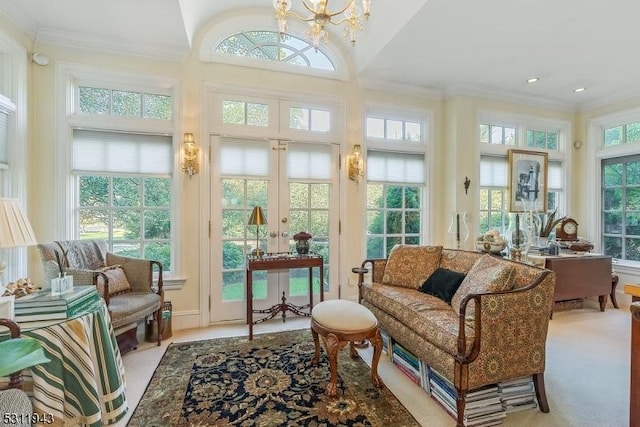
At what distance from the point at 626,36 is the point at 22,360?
5012 millimetres

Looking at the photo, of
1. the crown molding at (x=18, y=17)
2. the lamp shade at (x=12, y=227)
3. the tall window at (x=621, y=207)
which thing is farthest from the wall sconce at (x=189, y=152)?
the tall window at (x=621, y=207)

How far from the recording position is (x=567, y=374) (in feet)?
8.13

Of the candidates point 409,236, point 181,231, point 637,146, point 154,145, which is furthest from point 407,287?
point 637,146

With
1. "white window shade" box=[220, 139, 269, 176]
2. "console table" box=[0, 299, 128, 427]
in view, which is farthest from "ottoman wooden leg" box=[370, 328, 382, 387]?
"white window shade" box=[220, 139, 269, 176]

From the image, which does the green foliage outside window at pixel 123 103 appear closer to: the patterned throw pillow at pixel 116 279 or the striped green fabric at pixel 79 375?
the patterned throw pillow at pixel 116 279

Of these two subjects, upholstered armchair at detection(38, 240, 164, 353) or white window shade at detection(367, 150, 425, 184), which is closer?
upholstered armchair at detection(38, 240, 164, 353)

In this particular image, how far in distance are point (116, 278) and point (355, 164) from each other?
2.86 m

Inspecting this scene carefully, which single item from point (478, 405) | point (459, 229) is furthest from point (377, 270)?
point (459, 229)

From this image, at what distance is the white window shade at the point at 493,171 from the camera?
4492mm

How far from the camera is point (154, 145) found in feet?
11.0

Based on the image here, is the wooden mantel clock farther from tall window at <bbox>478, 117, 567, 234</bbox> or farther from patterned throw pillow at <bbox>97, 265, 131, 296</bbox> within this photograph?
patterned throw pillow at <bbox>97, 265, 131, 296</bbox>

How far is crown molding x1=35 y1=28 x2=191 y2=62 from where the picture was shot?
297cm

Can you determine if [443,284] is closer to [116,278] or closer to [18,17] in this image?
[116,278]

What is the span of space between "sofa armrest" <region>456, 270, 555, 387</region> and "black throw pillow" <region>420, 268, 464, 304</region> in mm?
550
